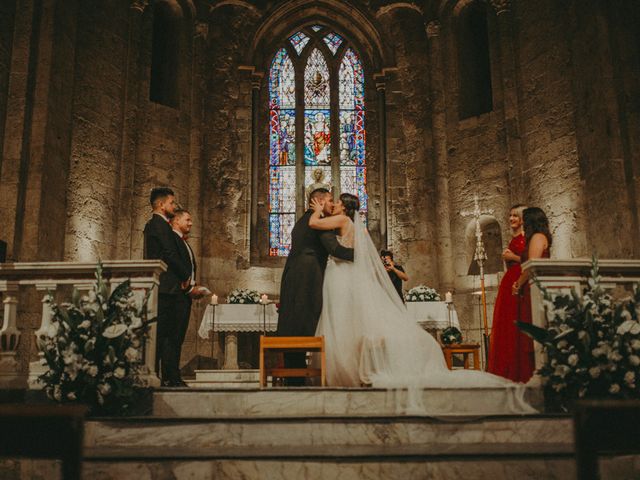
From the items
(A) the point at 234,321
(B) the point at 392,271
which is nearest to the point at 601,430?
(B) the point at 392,271

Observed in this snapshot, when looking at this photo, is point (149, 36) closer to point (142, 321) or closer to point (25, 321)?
point (25, 321)

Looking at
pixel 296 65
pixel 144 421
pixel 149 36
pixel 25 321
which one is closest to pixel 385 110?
pixel 296 65

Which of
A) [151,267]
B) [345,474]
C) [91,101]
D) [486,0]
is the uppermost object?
[486,0]

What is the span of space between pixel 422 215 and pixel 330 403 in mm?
7721

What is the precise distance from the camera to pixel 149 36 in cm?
1229

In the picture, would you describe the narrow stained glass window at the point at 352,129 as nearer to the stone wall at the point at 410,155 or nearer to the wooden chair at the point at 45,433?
the stone wall at the point at 410,155

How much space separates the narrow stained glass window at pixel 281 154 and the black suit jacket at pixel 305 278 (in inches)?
249

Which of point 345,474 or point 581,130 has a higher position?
point 581,130

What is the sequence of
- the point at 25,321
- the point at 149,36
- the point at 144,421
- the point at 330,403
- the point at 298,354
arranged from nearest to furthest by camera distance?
the point at 144,421 < the point at 330,403 < the point at 298,354 < the point at 25,321 < the point at 149,36

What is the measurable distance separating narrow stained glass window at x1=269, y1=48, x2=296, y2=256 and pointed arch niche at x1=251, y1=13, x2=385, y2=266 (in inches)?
0.7

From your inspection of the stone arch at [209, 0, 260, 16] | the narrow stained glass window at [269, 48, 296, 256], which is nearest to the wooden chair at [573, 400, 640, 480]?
the narrow stained glass window at [269, 48, 296, 256]

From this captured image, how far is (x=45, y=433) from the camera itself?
181cm

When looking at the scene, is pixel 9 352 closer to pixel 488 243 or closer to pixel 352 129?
pixel 488 243

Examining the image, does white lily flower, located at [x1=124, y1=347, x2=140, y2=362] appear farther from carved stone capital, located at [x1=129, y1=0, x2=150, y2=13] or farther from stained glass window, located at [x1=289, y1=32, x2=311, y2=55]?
stained glass window, located at [x1=289, y1=32, x2=311, y2=55]
